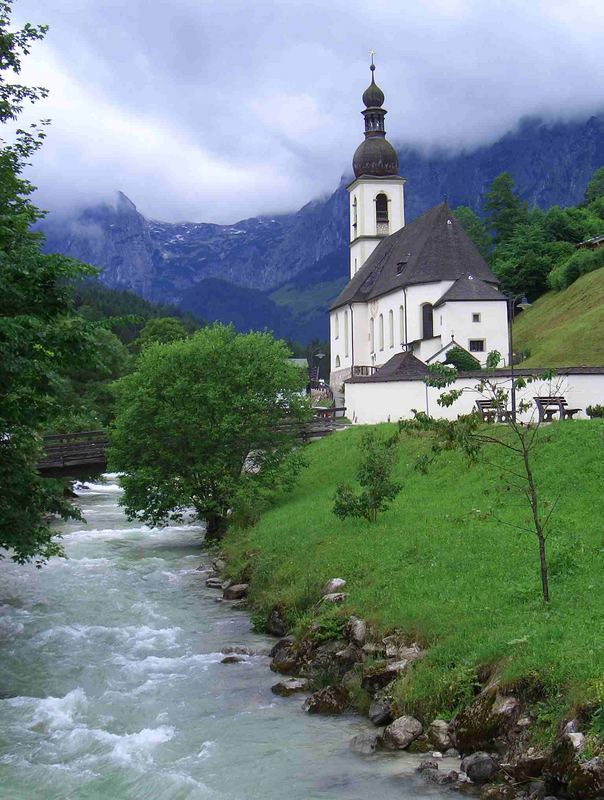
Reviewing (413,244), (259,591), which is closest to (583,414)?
(259,591)

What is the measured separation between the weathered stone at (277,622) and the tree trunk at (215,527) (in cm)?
1316

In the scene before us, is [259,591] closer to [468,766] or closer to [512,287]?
[468,766]

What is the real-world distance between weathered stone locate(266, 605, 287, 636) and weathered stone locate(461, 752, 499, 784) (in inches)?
326

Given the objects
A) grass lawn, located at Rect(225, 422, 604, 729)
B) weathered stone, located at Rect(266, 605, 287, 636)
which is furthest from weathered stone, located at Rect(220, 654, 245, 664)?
weathered stone, located at Rect(266, 605, 287, 636)

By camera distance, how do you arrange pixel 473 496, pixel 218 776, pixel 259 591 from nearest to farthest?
pixel 218 776 < pixel 259 591 < pixel 473 496

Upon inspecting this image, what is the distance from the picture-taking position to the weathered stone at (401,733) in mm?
13062

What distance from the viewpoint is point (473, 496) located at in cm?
2459

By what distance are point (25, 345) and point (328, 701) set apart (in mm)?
7206

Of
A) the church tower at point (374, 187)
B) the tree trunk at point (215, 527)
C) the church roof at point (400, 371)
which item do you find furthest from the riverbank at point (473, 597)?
the church tower at point (374, 187)

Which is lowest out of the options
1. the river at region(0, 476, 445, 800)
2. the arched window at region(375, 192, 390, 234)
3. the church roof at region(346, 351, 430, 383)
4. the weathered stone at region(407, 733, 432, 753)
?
the river at region(0, 476, 445, 800)

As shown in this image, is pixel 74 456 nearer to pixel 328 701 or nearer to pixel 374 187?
pixel 328 701

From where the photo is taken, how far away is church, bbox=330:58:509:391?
56.7m

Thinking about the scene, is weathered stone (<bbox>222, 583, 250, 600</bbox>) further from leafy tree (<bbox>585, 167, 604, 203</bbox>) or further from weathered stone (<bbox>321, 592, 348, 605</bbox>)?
leafy tree (<bbox>585, 167, 604, 203</bbox>)

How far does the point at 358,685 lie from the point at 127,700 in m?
4.01
